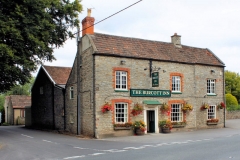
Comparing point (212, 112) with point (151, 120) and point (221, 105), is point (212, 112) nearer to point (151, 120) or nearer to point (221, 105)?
point (221, 105)

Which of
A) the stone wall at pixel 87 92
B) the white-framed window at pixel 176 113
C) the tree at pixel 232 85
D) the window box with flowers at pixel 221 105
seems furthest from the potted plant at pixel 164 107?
the tree at pixel 232 85

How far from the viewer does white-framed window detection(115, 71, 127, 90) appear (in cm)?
2342

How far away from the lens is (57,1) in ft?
79.9

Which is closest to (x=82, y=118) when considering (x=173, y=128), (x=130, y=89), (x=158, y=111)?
(x=130, y=89)

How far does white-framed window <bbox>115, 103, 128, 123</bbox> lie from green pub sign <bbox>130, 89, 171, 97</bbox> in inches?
45.1

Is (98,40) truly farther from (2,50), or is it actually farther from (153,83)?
(2,50)

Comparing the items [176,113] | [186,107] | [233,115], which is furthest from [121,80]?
[233,115]

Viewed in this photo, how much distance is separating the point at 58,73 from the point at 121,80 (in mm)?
12240

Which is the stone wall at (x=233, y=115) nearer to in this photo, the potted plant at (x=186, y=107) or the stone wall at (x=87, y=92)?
the potted plant at (x=186, y=107)

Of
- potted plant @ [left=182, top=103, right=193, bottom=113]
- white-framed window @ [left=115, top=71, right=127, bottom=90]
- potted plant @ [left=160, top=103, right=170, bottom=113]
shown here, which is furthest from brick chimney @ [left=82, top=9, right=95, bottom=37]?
potted plant @ [left=182, top=103, right=193, bottom=113]

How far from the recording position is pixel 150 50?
1023 inches

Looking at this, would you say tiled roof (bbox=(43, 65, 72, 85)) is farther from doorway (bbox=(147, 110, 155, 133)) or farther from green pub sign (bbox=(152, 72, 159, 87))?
green pub sign (bbox=(152, 72, 159, 87))

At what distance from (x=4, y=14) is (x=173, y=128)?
1649 centimetres

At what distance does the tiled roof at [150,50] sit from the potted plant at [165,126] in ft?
17.7
